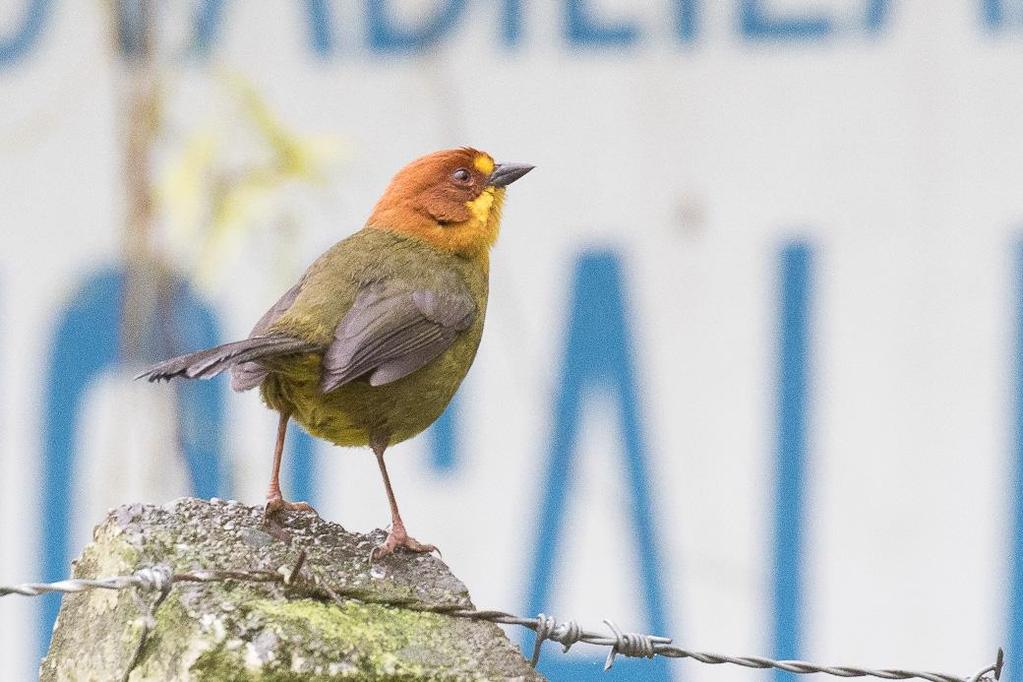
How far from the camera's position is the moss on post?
2365 mm

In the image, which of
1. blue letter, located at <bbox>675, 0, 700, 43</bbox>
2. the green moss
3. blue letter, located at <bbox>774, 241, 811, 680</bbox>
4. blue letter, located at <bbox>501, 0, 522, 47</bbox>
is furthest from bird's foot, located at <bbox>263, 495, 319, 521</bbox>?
blue letter, located at <bbox>675, 0, 700, 43</bbox>

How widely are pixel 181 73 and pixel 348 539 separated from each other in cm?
372

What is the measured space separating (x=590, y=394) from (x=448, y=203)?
2461 millimetres

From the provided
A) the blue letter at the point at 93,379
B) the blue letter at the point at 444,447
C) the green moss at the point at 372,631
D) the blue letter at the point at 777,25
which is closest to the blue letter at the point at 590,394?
the blue letter at the point at 444,447

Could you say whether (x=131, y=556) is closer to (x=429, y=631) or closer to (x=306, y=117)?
(x=429, y=631)

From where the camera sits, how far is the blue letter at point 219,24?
6.17 meters

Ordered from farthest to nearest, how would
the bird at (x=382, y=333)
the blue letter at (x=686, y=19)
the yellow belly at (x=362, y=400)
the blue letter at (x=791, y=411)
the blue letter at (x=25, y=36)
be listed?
1. the blue letter at (x=25, y=36)
2. the blue letter at (x=686, y=19)
3. the blue letter at (x=791, y=411)
4. the yellow belly at (x=362, y=400)
5. the bird at (x=382, y=333)

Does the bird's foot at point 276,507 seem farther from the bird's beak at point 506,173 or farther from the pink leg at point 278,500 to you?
the bird's beak at point 506,173

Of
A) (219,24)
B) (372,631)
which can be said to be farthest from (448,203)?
(219,24)

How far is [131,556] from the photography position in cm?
251

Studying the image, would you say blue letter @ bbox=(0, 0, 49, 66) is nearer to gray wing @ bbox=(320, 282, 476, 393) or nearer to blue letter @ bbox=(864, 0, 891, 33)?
blue letter @ bbox=(864, 0, 891, 33)

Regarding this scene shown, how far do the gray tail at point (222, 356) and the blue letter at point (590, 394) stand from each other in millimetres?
3041

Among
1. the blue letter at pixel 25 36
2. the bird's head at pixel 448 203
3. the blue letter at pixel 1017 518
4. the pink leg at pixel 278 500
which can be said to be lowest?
the blue letter at pixel 1017 518

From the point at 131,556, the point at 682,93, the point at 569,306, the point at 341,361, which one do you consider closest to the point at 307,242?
the point at 569,306
